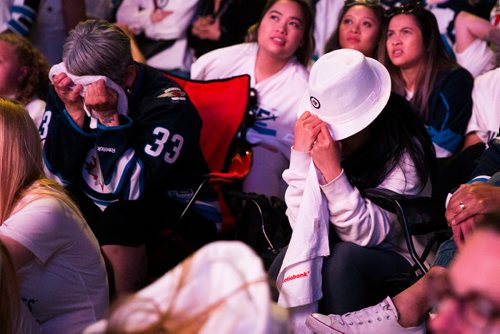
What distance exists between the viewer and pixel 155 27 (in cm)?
566

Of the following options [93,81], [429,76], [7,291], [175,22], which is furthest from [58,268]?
[175,22]

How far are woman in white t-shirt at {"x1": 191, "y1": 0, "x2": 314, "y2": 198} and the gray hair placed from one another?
0.89m

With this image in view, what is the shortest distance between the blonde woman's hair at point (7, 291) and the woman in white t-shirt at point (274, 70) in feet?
6.83

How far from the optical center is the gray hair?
3451 mm

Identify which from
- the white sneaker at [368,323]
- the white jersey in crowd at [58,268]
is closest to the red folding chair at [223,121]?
the white sneaker at [368,323]

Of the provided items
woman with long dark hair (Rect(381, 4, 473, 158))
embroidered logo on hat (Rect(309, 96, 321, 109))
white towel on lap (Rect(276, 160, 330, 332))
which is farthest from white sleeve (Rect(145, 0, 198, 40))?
white towel on lap (Rect(276, 160, 330, 332))

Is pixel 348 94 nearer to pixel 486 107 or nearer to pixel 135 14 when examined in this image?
pixel 486 107

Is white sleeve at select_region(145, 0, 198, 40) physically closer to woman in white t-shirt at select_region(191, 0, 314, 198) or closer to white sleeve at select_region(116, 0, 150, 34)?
white sleeve at select_region(116, 0, 150, 34)

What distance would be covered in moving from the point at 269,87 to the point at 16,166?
1960 mm

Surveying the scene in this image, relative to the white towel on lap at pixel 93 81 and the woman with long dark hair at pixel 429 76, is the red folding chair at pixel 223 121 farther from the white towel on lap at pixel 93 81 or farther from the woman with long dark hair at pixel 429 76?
the woman with long dark hair at pixel 429 76

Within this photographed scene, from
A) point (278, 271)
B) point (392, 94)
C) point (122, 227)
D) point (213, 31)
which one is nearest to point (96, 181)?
point (122, 227)

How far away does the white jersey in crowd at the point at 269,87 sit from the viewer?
167 inches

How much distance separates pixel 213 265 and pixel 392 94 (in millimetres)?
2090

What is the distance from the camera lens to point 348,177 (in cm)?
315
